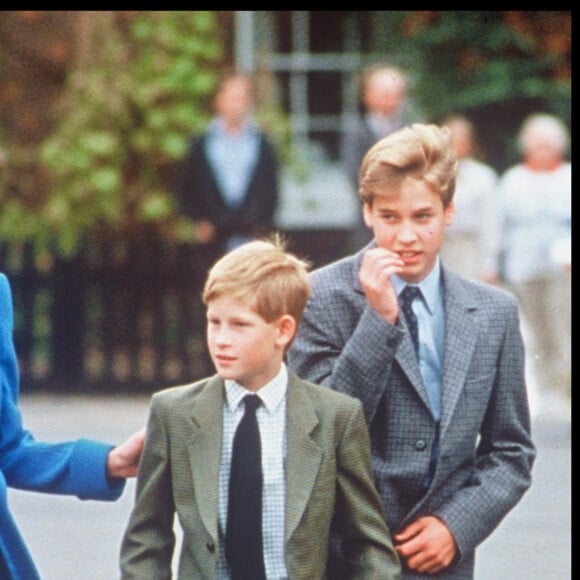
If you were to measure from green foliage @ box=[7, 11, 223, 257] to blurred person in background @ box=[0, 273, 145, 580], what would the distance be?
9213 millimetres

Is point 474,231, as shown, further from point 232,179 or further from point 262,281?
point 262,281

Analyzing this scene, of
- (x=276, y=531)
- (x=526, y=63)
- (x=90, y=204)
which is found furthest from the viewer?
(x=526, y=63)

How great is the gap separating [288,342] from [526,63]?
39.1ft

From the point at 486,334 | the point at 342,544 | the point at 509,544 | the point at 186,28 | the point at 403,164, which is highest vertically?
the point at 186,28

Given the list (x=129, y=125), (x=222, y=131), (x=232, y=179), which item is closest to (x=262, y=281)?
(x=232, y=179)

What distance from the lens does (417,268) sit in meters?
3.91

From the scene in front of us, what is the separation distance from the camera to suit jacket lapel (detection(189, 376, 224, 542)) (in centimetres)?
354

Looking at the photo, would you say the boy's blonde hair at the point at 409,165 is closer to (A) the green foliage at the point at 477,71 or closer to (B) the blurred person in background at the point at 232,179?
(B) the blurred person in background at the point at 232,179

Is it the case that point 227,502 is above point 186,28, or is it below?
below

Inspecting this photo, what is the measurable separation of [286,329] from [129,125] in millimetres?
9938

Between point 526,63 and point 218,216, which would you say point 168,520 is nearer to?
point 218,216

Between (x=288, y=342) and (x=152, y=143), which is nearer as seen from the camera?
(x=288, y=342)

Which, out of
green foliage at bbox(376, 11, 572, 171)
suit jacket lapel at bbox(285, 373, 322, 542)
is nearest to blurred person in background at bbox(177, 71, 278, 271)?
green foliage at bbox(376, 11, 572, 171)
